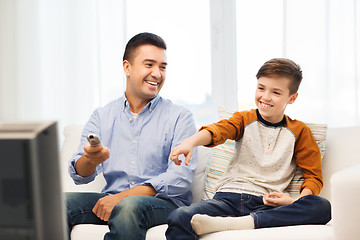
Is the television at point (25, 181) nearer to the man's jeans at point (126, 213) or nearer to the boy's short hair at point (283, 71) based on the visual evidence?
the man's jeans at point (126, 213)

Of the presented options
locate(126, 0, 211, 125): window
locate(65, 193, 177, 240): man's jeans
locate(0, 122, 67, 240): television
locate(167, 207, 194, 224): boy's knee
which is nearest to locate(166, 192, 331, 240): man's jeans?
locate(167, 207, 194, 224): boy's knee

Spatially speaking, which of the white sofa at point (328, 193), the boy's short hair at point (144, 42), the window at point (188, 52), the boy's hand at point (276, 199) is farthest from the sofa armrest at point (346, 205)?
the window at point (188, 52)

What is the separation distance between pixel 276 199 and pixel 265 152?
0.77 feet

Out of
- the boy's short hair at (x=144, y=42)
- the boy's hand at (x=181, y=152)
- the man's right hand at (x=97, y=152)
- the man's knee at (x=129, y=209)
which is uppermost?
the boy's short hair at (x=144, y=42)

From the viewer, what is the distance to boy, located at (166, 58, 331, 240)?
68.5 inches

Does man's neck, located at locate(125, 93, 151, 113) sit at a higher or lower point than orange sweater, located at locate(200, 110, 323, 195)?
Result: higher

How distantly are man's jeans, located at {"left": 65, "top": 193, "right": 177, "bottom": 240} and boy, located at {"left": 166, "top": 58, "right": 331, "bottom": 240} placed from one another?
0.52ft

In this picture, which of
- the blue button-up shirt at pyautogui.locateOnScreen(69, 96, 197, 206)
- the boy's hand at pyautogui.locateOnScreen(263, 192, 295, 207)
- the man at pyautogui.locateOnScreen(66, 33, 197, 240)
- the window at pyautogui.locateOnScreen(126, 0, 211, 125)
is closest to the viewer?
the boy's hand at pyautogui.locateOnScreen(263, 192, 295, 207)

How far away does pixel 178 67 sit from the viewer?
9.77ft

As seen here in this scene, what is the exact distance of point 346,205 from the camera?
127cm

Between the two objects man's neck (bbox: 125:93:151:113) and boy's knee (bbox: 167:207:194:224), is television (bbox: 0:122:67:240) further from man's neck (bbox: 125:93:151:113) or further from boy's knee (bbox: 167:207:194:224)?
man's neck (bbox: 125:93:151:113)

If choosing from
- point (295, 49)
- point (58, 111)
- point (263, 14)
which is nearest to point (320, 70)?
point (295, 49)

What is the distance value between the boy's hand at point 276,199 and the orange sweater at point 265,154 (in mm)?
77

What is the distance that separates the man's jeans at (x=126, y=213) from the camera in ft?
5.11
